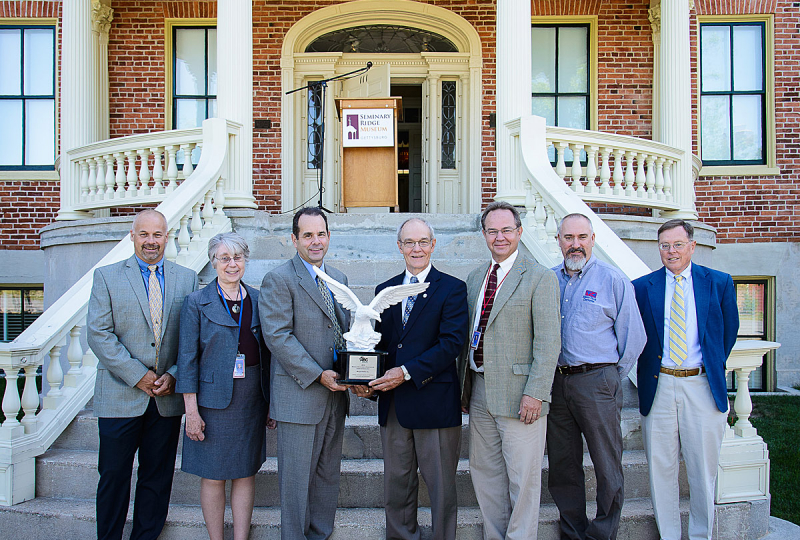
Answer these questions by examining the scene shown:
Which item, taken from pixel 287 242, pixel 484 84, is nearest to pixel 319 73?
pixel 484 84

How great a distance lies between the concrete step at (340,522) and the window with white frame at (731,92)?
6.80 m

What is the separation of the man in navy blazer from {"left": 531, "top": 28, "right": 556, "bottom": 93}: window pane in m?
6.88

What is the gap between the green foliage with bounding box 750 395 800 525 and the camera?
405 cm

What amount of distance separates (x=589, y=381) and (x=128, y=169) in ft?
17.7

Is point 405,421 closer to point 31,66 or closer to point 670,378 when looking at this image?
point 670,378

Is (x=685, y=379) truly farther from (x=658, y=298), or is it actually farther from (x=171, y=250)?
(x=171, y=250)

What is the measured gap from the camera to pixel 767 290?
859 cm

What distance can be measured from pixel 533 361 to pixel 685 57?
5863mm

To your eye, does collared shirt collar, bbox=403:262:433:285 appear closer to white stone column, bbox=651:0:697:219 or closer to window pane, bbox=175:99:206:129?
white stone column, bbox=651:0:697:219

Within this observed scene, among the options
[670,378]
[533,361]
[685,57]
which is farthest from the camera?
[685,57]

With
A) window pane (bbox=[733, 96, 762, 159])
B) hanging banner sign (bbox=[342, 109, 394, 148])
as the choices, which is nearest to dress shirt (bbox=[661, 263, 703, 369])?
hanging banner sign (bbox=[342, 109, 394, 148])

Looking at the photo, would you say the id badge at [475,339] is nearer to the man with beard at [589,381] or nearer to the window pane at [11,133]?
the man with beard at [589,381]

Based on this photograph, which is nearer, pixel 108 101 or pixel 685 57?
pixel 685 57

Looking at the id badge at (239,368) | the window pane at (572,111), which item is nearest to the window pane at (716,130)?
the window pane at (572,111)
